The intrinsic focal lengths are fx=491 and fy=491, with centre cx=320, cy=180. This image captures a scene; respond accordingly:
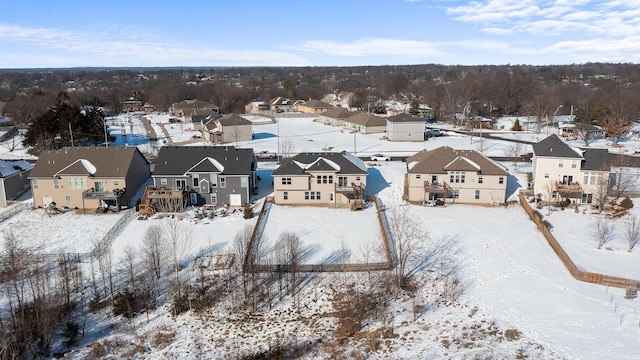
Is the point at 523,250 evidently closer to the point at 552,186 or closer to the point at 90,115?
the point at 552,186

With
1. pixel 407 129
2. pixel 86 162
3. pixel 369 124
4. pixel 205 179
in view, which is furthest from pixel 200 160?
pixel 369 124

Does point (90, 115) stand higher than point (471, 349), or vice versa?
point (90, 115)

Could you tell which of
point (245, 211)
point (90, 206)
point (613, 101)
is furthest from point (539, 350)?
point (613, 101)

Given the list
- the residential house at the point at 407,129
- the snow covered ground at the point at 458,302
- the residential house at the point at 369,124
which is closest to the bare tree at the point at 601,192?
the snow covered ground at the point at 458,302

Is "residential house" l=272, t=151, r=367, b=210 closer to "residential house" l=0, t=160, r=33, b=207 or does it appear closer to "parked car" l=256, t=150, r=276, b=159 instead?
"parked car" l=256, t=150, r=276, b=159

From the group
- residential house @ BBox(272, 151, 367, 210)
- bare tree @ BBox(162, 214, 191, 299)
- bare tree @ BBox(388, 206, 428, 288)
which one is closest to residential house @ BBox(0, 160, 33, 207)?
bare tree @ BBox(162, 214, 191, 299)

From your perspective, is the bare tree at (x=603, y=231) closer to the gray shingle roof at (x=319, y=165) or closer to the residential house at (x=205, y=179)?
the gray shingle roof at (x=319, y=165)

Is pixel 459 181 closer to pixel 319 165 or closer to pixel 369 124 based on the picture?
pixel 319 165
